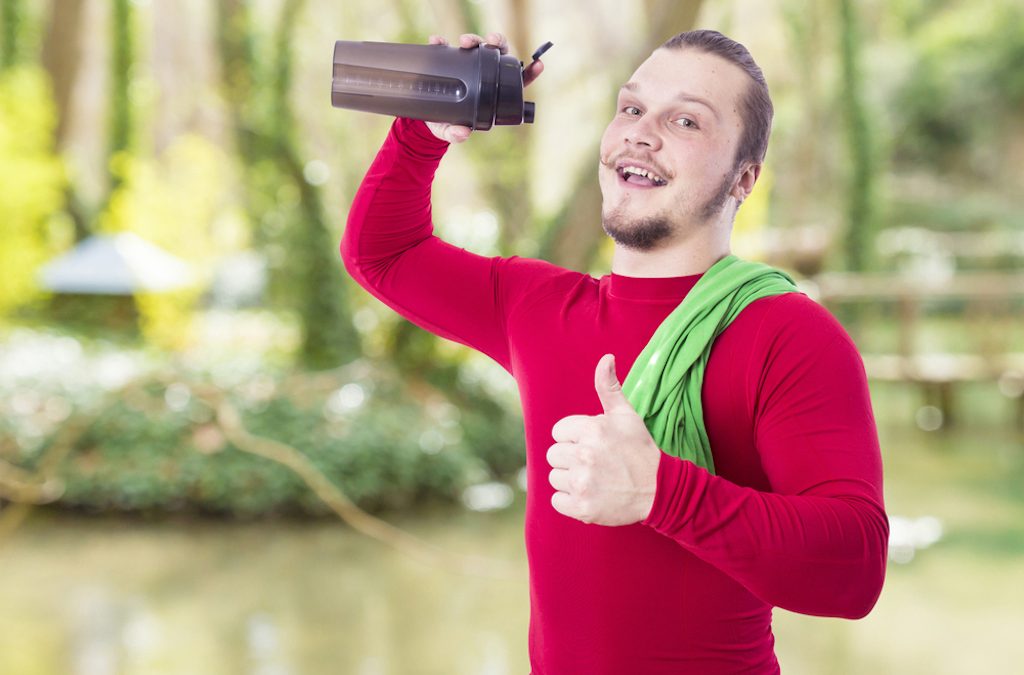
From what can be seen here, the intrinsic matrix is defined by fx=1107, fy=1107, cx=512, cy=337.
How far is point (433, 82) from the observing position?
45.6 inches

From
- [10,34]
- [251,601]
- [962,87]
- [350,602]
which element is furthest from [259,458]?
[962,87]

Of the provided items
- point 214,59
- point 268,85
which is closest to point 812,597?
point 268,85

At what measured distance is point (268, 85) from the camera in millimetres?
7543

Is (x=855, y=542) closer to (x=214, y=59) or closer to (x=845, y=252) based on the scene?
(x=214, y=59)

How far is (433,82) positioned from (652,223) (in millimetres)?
273

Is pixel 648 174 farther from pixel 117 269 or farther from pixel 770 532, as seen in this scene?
pixel 117 269

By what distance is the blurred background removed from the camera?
14.9ft

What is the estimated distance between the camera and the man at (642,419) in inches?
35.7

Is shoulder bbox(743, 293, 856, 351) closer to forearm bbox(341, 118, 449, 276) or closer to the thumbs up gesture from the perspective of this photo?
the thumbs up gesture

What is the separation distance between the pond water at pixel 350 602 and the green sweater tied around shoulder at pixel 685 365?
126 inches

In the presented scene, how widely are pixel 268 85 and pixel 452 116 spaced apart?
22.1 feet

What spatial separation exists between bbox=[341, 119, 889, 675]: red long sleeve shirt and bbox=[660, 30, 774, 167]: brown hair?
15 cm

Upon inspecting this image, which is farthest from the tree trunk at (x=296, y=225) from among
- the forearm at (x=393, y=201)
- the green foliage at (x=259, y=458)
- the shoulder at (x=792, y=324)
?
the shoulder at (x=792, y=324)

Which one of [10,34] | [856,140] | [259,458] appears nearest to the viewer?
[259,458]
